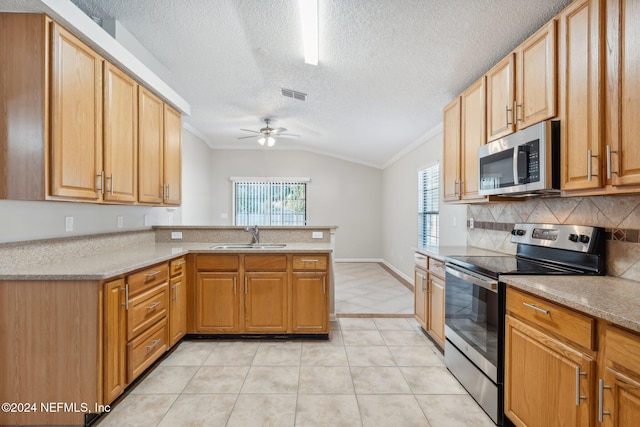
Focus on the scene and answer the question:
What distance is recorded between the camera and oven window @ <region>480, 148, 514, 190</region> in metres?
2.15

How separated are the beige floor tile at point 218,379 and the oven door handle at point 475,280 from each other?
5.78 feet

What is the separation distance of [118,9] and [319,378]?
3.07 meters

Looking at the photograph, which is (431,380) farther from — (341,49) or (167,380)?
(341,49)

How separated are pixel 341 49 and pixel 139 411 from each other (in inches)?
119

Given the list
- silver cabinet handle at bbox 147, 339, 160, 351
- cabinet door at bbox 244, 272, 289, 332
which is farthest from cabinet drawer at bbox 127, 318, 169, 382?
cabinet door at bbox 244, 272, 289, 332

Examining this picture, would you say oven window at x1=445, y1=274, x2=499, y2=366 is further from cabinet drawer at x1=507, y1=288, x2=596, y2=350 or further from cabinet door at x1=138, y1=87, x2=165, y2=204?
cabinet door at x1=138, y1=87, x2=165, y2=204

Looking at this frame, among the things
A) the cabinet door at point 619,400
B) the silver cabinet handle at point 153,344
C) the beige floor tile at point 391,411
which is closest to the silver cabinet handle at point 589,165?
the cabinet door at point 619,400

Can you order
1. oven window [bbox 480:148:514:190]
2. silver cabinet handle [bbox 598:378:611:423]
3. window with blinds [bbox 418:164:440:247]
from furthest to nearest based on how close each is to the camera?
1. window with blinds [bbox 418:164:440:247]
2. oven window [bbox 480:148:514:190]
3. silver cabinet handle [bbox 598:378:611:423]

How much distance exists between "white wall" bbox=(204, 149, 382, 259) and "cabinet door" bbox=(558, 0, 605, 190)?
5.89 m

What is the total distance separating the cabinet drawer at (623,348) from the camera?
3.56 ft

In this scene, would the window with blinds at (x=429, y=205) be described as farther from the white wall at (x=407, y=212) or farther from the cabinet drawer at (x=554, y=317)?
the cabinet drawer at (x=554, y=317)

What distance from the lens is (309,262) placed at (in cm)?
296

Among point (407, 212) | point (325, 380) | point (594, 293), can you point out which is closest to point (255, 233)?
point (325, 380)

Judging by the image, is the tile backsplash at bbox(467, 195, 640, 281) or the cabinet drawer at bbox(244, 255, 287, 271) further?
the cabinet drawer at bbox(244, 255, 287, 271)
